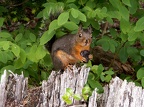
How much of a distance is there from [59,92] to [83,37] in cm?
92

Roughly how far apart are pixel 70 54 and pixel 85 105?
0.95 metres

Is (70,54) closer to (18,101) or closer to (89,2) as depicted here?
(89,2)

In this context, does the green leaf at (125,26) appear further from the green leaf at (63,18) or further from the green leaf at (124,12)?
the green leaf at (63,18)

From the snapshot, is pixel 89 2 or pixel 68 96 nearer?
pixel 68 96

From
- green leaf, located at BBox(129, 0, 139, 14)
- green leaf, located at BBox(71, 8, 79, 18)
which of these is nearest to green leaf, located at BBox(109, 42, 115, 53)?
green leaf, located at BBox(129, 0, 139, 14)

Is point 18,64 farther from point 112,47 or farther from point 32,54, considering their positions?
point 112,47

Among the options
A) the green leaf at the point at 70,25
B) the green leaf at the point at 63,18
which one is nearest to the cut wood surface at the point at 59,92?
the green leaf at the point at 63,18

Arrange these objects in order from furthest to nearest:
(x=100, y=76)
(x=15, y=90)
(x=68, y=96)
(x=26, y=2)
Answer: (x=26, y=2) < (x=100, y=76) < (x=15, y=90) < (x=68, y=96)

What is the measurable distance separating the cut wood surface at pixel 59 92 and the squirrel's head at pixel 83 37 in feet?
2.38

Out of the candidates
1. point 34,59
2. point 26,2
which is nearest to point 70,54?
point 34,59

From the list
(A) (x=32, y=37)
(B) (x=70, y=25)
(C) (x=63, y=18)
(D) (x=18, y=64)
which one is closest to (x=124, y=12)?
(B) (x=70, y=25)

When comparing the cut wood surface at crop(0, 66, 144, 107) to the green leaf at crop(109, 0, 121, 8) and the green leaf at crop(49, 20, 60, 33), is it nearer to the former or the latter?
the green leaf at crop(49, 20, 60, 33)

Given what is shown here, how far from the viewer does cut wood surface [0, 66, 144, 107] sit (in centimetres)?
259

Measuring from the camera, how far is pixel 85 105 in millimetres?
2658
